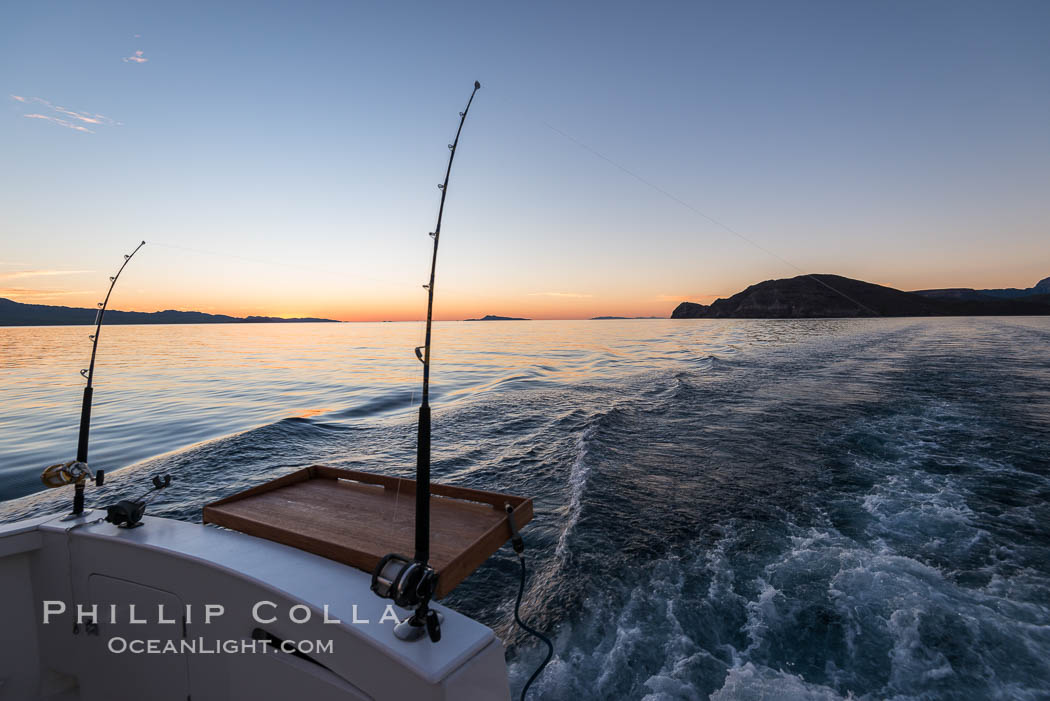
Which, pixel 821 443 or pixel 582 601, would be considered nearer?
pixel 582 601

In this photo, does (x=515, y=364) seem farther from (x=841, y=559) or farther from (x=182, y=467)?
(x=841, y=559)

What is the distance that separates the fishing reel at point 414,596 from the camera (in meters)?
1.81

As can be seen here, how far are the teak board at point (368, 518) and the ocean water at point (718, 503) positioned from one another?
1.55 m

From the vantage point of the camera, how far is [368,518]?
2.91m

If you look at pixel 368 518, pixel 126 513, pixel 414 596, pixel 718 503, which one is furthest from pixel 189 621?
pixel 718 503

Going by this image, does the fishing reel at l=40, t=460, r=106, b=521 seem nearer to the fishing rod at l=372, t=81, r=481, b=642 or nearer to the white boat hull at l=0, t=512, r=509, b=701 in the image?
the white boat hull at l=0, t=512, r=509, b=701

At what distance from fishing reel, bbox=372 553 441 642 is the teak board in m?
0.24

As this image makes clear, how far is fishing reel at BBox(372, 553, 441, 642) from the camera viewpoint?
5.92 feet

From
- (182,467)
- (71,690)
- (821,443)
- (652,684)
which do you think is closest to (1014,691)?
(652,684)

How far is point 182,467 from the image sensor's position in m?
7.95

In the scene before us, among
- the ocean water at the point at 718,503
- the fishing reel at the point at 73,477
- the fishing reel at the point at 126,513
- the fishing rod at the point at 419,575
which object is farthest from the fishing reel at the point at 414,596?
the fishing reel at the point at 73,477

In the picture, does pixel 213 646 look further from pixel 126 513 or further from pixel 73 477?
pixel 73 477

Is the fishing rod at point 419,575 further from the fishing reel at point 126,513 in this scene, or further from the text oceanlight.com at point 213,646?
the fishing reel at point 126,513

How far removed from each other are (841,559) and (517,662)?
3639 millimetres
